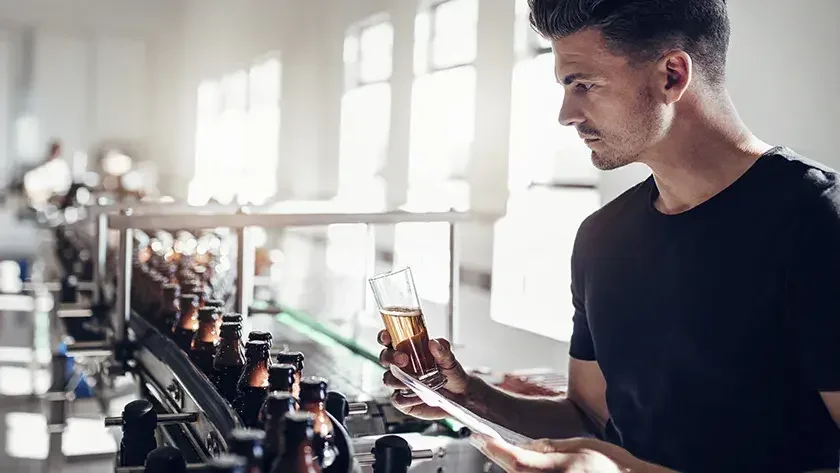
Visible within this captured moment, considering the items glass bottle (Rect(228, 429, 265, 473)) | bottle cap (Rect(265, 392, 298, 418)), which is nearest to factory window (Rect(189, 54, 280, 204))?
bottle cap (Rect(265, 392, 298, 418))

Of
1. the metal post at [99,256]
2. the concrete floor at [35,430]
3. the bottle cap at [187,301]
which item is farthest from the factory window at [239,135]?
the bottle cap at [187,301]

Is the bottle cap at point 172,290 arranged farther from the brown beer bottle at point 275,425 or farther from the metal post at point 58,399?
the metal post at point 58,399

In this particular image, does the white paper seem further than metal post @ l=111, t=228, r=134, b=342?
No

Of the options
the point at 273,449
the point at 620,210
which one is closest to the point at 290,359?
the point at 273,449

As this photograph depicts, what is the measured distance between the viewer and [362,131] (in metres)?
6.64

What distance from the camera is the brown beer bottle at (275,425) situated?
0.85 m

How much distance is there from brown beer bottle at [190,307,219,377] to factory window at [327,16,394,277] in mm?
4248

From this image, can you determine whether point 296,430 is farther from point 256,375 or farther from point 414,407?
point 414,407

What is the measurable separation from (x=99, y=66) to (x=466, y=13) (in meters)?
9.10

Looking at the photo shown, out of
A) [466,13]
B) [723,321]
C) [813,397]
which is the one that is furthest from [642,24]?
[466,13]

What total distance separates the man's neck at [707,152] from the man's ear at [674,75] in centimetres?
4

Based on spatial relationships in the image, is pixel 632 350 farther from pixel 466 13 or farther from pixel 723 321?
pixel 466 13

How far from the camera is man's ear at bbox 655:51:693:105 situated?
135 cm

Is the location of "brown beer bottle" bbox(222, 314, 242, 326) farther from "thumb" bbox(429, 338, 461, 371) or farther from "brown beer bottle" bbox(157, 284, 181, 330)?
"brown beer bottle" bbox(157, 284, 181, 330)
